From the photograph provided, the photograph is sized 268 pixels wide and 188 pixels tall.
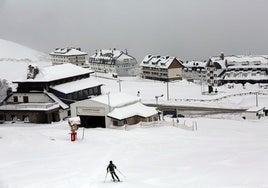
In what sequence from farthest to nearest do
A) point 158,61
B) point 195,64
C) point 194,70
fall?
point 194,70, point 195,64, point 158,61

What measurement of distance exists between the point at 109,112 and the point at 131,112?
8.28 ft

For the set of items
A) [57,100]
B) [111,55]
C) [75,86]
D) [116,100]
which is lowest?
[57,100]

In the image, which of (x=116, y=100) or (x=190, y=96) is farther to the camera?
(x=190, y=96)

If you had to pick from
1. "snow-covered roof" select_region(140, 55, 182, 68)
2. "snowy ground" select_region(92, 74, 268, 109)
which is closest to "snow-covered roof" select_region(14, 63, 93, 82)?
"snowy ground" select_region(92, 74, 268, 109)

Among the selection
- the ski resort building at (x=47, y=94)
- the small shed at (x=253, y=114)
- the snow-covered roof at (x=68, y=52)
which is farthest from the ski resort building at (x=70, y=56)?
the small shed at (x=253, y=114)

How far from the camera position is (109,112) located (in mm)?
49500

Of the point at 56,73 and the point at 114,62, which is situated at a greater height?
the point at 114,62

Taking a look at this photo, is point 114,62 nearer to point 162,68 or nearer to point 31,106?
point 162,68

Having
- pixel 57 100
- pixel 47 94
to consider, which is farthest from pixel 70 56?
pixel 57 100

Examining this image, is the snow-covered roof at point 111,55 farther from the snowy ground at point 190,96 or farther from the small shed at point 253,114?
the small shed at point 253,114

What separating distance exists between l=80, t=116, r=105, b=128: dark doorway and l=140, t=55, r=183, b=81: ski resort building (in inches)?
2631

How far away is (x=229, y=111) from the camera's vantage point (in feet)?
225

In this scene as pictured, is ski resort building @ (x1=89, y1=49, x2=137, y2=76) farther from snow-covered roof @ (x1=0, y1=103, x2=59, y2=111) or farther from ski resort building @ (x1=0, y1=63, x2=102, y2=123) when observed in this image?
snow-covered roof @ (x1=0, y1=103, x2=59, y2=111)

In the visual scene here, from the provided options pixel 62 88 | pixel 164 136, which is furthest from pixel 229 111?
pixel 164 136
